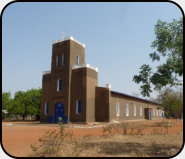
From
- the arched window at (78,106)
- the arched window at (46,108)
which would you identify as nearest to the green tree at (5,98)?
the arched window at (46,108)

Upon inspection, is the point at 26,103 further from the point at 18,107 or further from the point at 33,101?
the point at 18,107

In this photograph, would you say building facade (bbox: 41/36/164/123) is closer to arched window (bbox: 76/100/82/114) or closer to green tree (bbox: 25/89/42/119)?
arched window (bbox: 76/100/82/114)

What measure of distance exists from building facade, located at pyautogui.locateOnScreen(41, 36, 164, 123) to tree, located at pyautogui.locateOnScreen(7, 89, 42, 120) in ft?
39.0

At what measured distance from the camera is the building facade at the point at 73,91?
76.1ft

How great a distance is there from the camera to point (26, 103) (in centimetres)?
3809

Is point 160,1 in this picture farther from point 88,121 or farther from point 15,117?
point 15,117

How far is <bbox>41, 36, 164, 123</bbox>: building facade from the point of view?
2319cm

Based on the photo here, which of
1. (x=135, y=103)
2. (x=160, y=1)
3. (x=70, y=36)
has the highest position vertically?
(x=70, y=36)

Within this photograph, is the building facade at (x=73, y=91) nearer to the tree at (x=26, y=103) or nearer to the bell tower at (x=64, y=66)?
the bell tower at (x=64, y=66)

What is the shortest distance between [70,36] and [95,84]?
786 centimetres

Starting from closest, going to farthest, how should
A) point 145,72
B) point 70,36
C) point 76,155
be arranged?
point 76,155 < point 145,72 < point 70,36

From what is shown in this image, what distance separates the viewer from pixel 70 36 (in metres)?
24.6

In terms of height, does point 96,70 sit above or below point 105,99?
above

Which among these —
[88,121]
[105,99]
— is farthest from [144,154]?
[105,99]
